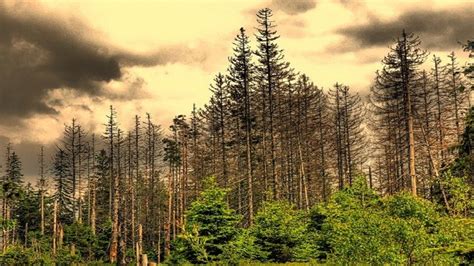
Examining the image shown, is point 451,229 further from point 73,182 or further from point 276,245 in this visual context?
point 73,182

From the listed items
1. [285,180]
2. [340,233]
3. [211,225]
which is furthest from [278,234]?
[285,180]

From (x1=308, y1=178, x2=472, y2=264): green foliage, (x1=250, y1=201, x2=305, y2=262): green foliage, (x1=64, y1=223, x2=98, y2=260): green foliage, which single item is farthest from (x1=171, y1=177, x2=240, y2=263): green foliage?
(x1=64, y1=223, x2=98, y2=260): green foliage

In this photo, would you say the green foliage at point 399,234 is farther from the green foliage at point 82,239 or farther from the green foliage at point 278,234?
the green foliage at point 82,239

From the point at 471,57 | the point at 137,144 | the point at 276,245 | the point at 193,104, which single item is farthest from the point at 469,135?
the point at 137,144

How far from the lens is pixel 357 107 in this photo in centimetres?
5341

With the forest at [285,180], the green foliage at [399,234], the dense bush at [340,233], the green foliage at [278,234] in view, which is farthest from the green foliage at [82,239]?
the green foliage at [399,234]

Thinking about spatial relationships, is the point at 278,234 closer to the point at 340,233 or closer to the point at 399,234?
the point at 340,233

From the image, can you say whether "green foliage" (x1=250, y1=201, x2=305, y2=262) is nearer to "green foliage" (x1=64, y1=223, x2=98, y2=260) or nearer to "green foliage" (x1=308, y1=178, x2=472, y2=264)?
"green foliage" (x1=308, y1=178, x2=472, y2=264)

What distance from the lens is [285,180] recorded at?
52.5 m

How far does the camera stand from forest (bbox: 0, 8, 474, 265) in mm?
14742

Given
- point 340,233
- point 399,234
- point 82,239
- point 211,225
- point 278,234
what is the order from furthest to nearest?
point 82,239, point 278,234, point 211,225, point 340,233, point 399,234

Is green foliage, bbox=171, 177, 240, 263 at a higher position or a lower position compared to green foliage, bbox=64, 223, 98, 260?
higher

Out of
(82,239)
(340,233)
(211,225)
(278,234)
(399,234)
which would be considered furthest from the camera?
(82,239)

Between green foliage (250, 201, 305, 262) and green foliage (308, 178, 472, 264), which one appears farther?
green foliage (250, 201, 305, 262)
